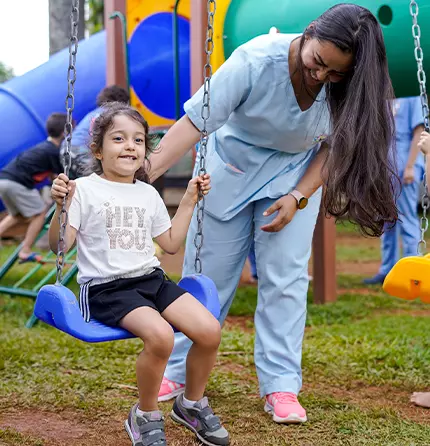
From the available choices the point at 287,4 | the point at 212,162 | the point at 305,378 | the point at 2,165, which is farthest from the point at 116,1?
the point at 305,378

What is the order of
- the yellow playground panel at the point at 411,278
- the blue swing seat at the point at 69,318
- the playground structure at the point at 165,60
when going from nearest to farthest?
1. the blue swing seat at the point at 69,318
2. the yellow playground panel at the point at 411,278
3. the playground structure at the point at 165,60

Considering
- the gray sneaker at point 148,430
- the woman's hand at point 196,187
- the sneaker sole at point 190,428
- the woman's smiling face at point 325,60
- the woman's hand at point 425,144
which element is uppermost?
the woman's smiling face at point 325,60

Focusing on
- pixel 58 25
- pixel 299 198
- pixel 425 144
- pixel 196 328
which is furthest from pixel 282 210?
pixel 58 25

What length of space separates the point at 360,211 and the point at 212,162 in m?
0.79

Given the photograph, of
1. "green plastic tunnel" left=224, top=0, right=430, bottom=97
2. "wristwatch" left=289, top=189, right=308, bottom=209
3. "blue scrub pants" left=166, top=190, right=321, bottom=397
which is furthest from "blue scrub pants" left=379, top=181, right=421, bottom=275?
"wristwatch" left=289, top=189, right=308, bottom=209

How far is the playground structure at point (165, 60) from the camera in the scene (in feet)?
14.7

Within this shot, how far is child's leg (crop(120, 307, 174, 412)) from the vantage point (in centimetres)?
245

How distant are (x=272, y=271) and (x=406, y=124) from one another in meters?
3.49

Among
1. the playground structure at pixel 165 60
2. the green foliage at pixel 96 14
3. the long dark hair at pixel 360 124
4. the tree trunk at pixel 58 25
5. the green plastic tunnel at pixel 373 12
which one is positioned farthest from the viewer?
the green foliage at pixel 96 14

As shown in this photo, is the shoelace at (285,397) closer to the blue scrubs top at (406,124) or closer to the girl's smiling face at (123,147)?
the girl's smiling face at (123,147)

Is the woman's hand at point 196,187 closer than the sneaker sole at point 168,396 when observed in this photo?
Yes

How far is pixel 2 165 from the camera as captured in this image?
7555 millimetres

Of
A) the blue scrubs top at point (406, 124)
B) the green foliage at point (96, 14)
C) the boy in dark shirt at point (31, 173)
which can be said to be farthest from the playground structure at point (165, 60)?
the green foliage at point (96, 14)

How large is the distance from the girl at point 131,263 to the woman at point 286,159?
0.67 ft
